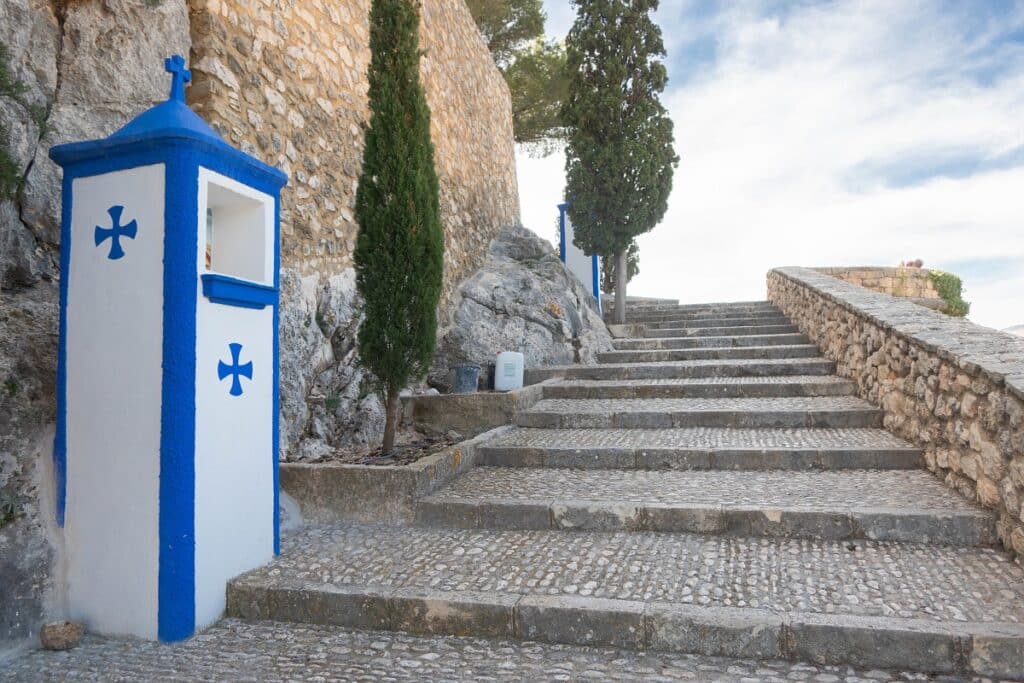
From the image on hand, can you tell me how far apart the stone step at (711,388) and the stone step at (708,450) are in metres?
1.01

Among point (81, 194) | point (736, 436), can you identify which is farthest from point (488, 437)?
point (81, 194)

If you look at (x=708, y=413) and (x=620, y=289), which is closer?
(x=708, y=413)

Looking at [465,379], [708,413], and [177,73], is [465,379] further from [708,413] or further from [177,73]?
[177,73]

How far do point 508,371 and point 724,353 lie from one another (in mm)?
2717

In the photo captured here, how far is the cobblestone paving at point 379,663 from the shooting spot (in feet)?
7.61

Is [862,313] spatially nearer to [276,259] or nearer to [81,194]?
[276,259]

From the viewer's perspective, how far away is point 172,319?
2.67m

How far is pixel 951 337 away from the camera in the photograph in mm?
4016

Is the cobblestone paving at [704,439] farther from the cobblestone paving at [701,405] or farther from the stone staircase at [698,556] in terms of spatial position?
the cobblestone paving at [701,405]

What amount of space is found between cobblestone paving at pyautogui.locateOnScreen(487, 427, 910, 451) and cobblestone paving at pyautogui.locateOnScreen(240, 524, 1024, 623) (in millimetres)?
1307

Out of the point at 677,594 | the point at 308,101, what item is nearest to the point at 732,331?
the point at 308,101

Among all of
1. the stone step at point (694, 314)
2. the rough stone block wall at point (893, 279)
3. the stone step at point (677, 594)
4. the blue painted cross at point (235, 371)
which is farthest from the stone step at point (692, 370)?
the rough stone block wall at point (893, 279)

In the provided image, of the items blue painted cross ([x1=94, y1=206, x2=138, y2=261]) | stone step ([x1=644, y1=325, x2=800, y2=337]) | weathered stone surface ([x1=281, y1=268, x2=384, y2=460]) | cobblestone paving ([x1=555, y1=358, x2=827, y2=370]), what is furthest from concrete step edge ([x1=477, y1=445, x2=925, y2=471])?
stone step ([x1=644, y1=325, x2=800, y2=337])

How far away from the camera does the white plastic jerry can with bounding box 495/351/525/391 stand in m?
6.55
